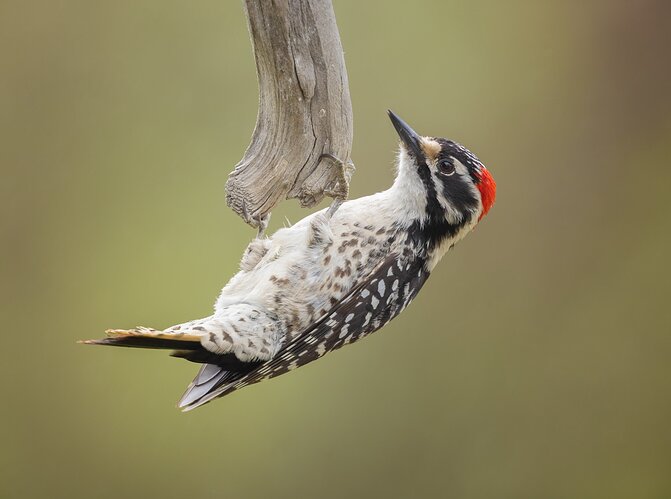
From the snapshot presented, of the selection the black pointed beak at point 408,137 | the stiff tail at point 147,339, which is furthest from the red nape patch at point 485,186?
the stiff tail at point 147,339

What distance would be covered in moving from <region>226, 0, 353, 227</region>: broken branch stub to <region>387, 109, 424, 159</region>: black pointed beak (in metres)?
0.51

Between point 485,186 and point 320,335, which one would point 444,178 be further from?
point 320,335

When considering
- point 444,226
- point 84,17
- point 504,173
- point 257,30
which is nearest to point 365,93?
point 504,173

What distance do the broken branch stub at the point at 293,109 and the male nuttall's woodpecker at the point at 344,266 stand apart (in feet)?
1.33

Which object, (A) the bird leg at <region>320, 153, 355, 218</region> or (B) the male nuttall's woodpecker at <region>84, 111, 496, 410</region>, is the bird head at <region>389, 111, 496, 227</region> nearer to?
(B) the male nuttall's woodpecker at <region>84, 111, 496, 410</region>

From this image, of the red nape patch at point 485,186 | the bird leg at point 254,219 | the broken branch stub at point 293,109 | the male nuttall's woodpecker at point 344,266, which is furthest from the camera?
the red nape patch at point 485,186

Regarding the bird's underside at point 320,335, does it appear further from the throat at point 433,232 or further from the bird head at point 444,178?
the bird head at point 444,178

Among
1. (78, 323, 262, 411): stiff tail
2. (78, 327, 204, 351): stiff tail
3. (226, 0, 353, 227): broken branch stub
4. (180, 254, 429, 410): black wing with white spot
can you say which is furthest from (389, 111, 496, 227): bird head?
(78, 327, 204, 351): stiff tail

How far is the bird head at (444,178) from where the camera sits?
3.86 m

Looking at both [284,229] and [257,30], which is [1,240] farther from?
[257,30]

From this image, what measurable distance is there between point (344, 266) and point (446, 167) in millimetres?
647

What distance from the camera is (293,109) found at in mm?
3275

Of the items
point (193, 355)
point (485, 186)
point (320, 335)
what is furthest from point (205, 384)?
point (485, 186)

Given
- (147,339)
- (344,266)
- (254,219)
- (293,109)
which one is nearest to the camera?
(147,339)
